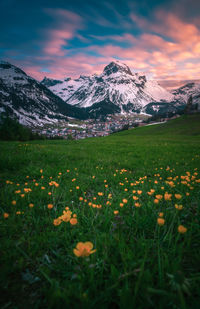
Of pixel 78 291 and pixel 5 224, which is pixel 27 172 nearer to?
pixel 5 224

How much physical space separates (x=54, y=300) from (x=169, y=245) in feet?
3.98

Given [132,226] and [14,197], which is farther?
[14,197]

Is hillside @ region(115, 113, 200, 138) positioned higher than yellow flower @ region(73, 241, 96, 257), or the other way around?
hillside @ region(115, 113, 200, 138)

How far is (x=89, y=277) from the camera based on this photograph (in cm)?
122

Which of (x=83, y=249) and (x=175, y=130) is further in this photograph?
(x=175, y=130)

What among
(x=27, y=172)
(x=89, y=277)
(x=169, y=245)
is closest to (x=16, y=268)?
(x=89, y=277)

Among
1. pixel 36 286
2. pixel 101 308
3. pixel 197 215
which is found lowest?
pixel 36 286

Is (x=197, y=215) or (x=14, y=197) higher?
(x=197, y=215)

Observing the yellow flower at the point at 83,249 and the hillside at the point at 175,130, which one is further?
the hillside at the point at 175,130

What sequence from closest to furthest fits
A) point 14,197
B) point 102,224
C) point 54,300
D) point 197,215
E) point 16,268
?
point 54,300 → point 16,268 → point 197,215 → point 102,224 → point 14,197

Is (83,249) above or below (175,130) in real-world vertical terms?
below

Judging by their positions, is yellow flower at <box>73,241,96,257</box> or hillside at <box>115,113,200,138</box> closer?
yellow flower at <box>73,241,96,257</box>

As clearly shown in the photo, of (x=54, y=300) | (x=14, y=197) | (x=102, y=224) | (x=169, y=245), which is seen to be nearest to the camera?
(x=54, y=300)

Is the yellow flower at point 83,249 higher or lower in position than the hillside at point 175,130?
lower
